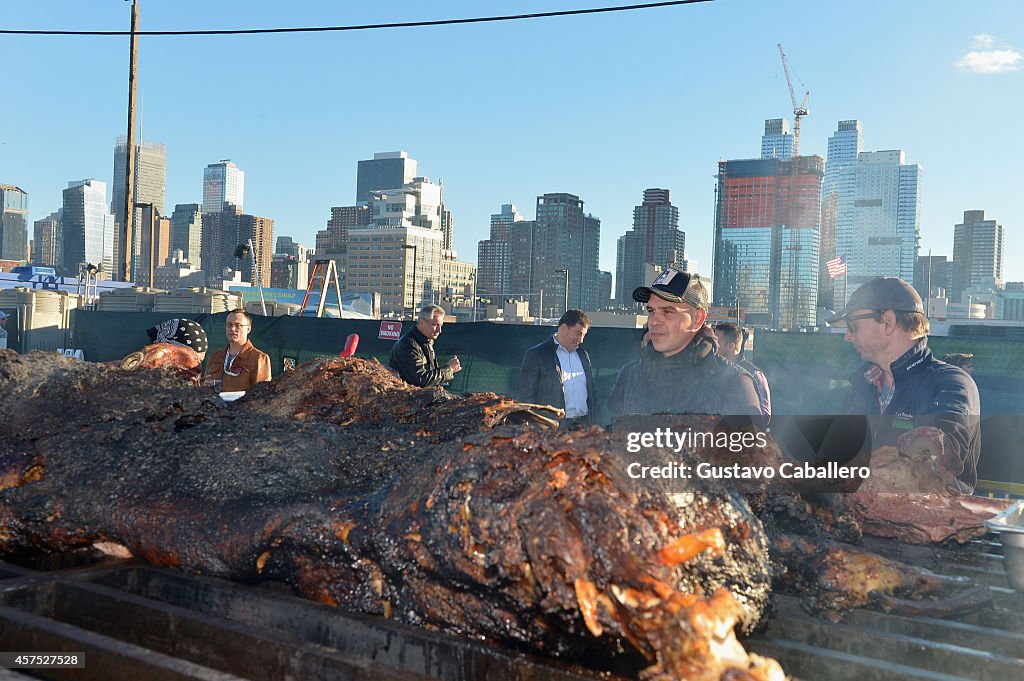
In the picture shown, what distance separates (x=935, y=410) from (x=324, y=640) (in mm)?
2836

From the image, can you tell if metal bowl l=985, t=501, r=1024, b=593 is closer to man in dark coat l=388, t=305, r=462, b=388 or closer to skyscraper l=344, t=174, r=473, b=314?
man in dark coat l=388, t=305, r=462, b=388

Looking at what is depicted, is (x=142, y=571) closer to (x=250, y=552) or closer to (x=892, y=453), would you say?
(x=250, y=552)

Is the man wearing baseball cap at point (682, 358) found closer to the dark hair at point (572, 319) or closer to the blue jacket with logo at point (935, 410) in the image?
the blue jacket with logo at point (935, 410)

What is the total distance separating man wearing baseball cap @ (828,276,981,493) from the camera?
11.5 ft

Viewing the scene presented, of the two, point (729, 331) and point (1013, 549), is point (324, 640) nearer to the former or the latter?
point (1013, 549)

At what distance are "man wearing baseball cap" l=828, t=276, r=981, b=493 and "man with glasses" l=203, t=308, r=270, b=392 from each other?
4664 millimetres

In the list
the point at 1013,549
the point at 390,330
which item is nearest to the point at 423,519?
the point at 1013,549

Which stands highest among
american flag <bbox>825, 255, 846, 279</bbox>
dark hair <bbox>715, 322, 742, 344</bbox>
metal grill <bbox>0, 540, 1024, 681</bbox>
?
american flag <bbox>825, 255, 846, 279</bbox>

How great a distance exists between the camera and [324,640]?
2178 mm

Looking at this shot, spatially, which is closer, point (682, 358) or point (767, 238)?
point (682, 358)

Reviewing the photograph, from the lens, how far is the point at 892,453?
3.09m

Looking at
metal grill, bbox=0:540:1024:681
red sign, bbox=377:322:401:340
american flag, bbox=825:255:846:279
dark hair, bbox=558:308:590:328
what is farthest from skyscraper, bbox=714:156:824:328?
metal grill, bbox=0:540:1024:681

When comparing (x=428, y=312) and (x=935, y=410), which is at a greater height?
(x=428, y=312)

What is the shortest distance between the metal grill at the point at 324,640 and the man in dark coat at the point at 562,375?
4781 millimetres
